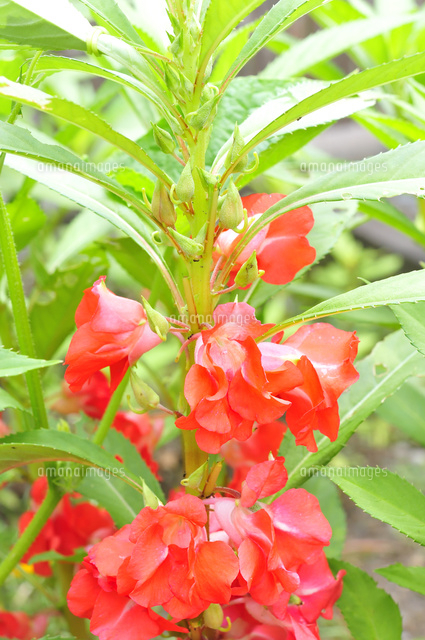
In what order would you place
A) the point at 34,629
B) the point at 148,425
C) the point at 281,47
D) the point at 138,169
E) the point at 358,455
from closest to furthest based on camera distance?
the point at 138,169 → the point at 148,425 → the point at 34,629 → the point at 281,47 → the point at 358,455

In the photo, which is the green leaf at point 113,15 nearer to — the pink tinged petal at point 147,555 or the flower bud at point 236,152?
the flower bud at point 236,152

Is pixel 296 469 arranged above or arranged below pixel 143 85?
below

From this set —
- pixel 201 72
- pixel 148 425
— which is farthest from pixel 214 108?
pixel 148 425

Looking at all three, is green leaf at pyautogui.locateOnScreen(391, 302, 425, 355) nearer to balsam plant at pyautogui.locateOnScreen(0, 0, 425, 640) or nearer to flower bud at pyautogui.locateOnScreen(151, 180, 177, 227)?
balsam plant at pyautogui.locateOnScreen(0, 0, 425, 640)

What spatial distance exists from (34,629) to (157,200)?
35.0 inches

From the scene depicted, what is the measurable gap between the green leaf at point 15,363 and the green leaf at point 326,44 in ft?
2.11

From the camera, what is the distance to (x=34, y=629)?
3.76 feet

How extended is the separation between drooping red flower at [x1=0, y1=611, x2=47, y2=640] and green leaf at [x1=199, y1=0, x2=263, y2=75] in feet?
3.15

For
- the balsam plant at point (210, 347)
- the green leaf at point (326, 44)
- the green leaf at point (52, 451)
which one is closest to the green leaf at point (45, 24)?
the balsam plant at point (210, 347)

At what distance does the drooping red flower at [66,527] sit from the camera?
927 mm

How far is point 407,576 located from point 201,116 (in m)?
0.52

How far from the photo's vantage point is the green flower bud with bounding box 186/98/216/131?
0.54m

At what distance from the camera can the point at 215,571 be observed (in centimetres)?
52

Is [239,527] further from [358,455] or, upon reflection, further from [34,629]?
[358,455]
